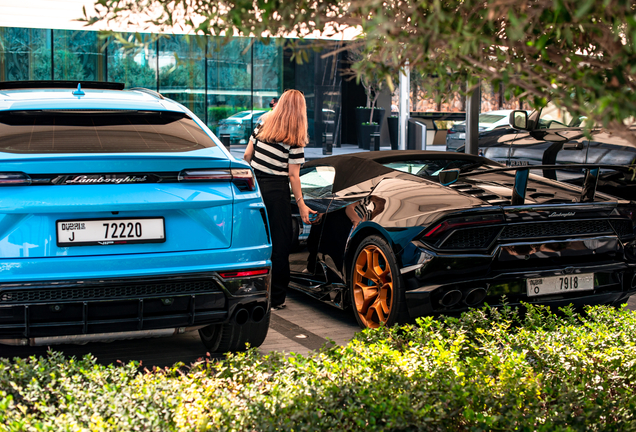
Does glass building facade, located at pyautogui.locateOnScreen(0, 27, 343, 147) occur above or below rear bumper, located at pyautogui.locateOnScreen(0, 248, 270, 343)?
above

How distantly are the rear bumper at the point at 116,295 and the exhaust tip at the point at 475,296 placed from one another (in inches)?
56.2

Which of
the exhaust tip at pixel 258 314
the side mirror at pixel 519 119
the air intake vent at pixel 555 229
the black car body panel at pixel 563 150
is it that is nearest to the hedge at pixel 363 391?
the exhaust tip at pixel 258 314

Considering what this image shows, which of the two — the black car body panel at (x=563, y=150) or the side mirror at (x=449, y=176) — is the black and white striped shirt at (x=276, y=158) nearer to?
the side mirror at (x=449, y=176)

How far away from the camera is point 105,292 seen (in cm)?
364

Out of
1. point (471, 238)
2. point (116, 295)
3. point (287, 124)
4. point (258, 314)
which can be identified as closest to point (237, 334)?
point (258, 314)

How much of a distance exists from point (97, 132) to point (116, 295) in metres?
1.02

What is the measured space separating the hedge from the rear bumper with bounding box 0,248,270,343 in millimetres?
304

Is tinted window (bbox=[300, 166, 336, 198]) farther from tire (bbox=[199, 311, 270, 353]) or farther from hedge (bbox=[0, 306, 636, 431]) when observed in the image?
hedge (bbox=[0, 306, 636, 431])

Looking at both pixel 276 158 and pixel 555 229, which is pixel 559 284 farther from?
pixel 276 158

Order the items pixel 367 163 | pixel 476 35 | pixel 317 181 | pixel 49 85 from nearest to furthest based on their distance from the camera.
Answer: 1. pixel 476 35
2. pixel 367 163
3. pixel 49 85
4. pixel 317 181

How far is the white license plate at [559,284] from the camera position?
4605 millimetres

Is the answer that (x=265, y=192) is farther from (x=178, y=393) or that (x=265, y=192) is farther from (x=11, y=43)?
(x=11, y=43)

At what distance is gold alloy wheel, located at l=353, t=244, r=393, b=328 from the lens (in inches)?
189

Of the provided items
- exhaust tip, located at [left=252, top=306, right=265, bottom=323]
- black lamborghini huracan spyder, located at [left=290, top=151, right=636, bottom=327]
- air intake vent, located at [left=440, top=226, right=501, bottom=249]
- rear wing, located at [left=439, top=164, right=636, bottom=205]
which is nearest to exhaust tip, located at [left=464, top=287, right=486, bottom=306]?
black lamborghini huracan spyder, located at [left=290, top=151, right=636, bottom=327]
